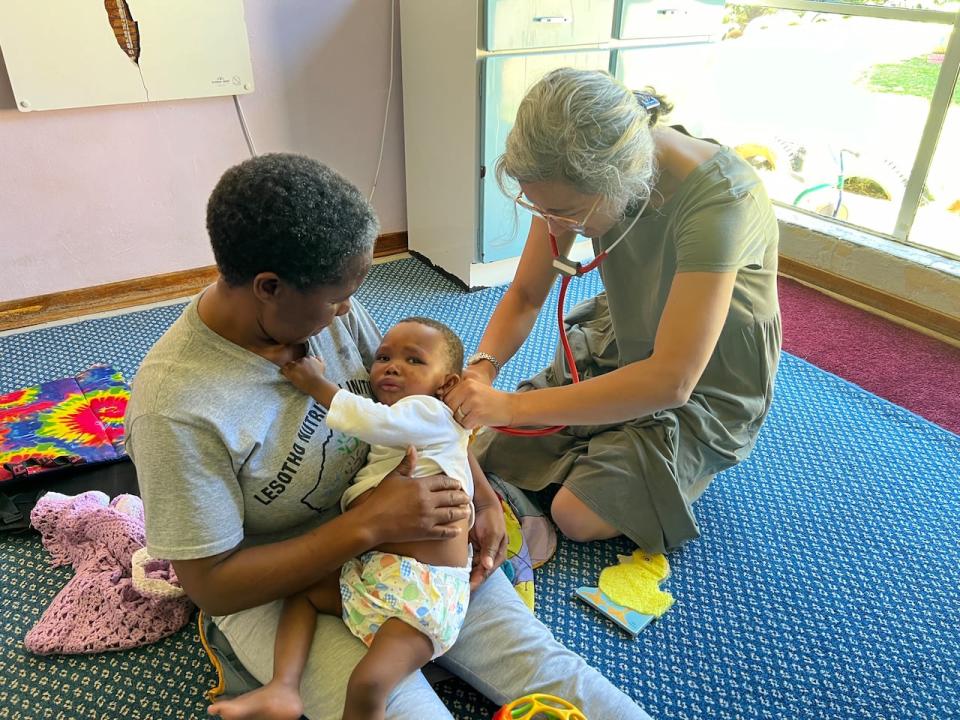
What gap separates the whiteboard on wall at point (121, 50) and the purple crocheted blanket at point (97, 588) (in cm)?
A: 139

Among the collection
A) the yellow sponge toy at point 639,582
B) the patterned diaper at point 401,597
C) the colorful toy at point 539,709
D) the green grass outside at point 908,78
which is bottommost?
the yellow sponge toy at point 639,582

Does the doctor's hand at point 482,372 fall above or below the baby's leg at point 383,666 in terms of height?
above

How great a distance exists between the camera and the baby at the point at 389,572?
1.02 meters

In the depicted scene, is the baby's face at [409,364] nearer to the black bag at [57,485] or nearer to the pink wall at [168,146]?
the black bag at [57,485]

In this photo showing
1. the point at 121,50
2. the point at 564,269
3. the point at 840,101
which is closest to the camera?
the point at 564,269

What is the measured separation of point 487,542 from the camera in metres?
1.31

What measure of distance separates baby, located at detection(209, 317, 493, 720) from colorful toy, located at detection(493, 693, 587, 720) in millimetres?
128

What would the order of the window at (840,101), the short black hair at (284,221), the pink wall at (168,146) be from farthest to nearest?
1. the window at (840,101)
2. the pink wall at (168,146)
3. the short black hair at (284,221)

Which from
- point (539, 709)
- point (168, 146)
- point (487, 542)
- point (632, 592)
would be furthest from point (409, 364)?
point (168, 146)

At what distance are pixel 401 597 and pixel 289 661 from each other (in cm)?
18

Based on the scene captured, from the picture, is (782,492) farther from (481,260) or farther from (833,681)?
(481,260)

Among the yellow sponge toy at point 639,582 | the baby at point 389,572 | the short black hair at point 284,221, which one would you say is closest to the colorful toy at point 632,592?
the yellow sponge toy at point 639,582

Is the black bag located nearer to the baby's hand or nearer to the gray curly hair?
the baby's hand

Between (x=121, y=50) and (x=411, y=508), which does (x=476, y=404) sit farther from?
(x=121, y=50)
